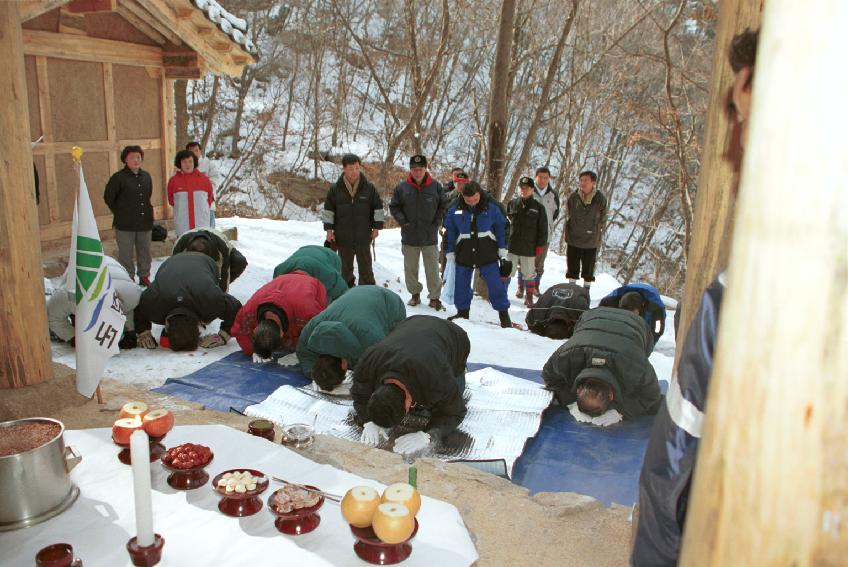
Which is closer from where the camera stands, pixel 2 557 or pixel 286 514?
pixel 2 557

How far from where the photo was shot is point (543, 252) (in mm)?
9539

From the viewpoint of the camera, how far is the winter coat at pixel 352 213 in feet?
25.1

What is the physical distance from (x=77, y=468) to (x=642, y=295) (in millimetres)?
4896

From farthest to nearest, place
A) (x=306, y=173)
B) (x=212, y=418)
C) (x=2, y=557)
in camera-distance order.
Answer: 1. (x=306, y=173)
2. (x=212, y=418)
3. (x=2, y=557)

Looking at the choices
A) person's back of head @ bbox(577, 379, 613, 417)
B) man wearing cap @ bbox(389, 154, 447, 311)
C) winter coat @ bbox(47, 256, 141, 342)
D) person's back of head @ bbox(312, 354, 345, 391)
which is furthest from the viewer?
man wearing cap @ bbox(389, 154, 447, 311)

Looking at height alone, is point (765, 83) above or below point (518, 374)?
above

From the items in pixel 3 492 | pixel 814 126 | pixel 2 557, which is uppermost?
pixel 814 126

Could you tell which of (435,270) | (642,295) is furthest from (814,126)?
(435,270)

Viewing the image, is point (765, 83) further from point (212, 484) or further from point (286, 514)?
point (212, 484)

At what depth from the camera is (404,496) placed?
6.95ft

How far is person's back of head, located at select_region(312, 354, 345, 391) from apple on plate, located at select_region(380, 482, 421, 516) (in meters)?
2.60

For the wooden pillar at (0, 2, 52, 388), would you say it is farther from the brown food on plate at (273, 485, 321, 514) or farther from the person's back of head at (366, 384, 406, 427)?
the brown food on plate at (273, 485, 321, 514)

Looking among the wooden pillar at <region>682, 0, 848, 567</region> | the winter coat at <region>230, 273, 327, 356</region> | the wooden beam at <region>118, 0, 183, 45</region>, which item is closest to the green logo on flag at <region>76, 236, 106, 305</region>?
the winter coat at <region>230, 273, 327, 356</region>

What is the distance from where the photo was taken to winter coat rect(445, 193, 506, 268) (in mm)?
7410
